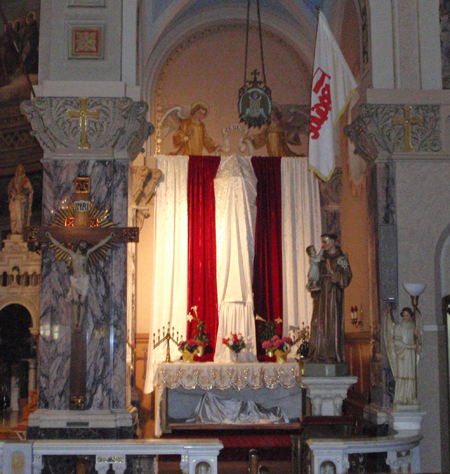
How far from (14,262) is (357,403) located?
6621 mm

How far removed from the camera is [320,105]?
418 inches

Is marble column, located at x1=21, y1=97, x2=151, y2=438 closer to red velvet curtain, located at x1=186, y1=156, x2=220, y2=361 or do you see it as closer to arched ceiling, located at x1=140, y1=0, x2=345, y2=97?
red velvet curtain, located at x1=186, y1=156, x2=220, y2=361

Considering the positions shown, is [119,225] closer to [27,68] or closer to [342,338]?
[342,338]

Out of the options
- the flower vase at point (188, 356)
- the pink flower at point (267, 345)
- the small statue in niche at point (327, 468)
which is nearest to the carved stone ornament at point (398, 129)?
the pink flower at point (267, 345)

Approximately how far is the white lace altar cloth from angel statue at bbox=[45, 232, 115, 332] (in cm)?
216

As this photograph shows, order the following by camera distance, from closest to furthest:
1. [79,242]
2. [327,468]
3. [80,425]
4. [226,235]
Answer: [327,468] → [80,425] → [79,242] → [226,235]

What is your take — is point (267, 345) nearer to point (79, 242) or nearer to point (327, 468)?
point (79, 242)

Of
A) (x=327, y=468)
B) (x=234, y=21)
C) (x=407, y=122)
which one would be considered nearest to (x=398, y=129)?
(x=407, y=122)

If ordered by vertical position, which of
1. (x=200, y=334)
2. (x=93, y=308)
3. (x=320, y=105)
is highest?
(x=320, y=105)

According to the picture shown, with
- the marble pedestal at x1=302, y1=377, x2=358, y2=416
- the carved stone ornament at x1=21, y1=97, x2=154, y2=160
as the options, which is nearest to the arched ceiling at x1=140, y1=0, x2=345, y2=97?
the carved stone ornament at x1=21, y1=97, x2=154, y2=160

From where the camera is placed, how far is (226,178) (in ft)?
44.5

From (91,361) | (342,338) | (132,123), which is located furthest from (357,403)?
(132,123)

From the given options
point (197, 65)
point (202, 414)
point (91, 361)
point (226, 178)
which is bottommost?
point (202, 414)

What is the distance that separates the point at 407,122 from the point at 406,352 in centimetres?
331
